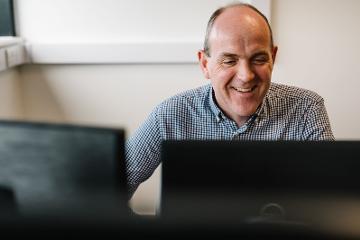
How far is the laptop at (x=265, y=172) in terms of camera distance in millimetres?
687

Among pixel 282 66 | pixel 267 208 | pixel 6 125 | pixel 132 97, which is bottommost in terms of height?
pixel 132 97

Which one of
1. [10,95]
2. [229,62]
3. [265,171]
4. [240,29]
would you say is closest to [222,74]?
[229,62]

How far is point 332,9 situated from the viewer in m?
2.46

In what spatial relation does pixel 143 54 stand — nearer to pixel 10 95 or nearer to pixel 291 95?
pixel 10 95

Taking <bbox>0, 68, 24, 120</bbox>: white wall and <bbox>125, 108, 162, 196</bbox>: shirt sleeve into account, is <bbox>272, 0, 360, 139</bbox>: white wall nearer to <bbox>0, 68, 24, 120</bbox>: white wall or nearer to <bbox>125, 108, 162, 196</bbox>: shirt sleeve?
<bbox>125, 108, 162, 196</bbox>: shirt sleeve

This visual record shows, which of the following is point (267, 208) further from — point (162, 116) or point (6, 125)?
point (162, 116)

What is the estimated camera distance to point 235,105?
1506 mm

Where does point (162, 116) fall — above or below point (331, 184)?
below

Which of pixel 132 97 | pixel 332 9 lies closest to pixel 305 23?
pixel 332 9

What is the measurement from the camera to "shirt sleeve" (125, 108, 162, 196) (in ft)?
4.97

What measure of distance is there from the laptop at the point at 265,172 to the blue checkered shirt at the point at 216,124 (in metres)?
0.76

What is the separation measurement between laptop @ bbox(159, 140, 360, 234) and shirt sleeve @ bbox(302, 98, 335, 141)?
0.80 meters

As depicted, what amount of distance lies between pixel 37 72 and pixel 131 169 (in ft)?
4.29

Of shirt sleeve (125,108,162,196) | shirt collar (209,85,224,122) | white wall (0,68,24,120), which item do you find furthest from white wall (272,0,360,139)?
white wall (0,68,24,120)
